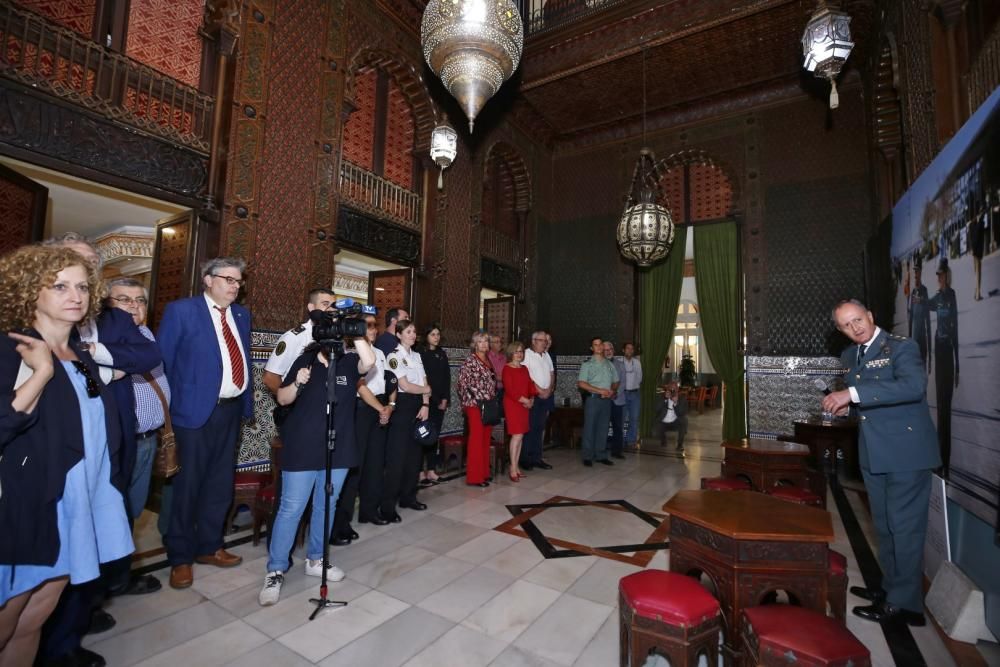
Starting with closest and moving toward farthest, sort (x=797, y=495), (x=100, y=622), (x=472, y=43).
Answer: (x=100, y=622)
(x=797, y=495)
(x=472, y=43)

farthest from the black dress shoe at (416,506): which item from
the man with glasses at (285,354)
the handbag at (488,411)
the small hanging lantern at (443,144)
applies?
the small hanging lantern at (443,144)

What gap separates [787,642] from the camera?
144cm

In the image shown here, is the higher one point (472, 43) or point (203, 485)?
point (472, 43)

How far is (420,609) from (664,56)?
24.1 ft

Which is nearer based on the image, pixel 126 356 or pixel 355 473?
pixel 126 356

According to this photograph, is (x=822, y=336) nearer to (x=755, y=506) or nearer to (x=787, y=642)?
(x=755, y=506)

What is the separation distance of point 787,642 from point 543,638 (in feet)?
3.73

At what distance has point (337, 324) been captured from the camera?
2.26 m

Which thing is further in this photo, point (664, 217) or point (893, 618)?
point (664, 217)

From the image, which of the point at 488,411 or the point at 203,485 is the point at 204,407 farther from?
the point at 488,411

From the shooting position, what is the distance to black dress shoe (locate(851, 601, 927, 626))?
94.1 inches

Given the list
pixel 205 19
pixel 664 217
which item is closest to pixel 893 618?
pixel 664 217

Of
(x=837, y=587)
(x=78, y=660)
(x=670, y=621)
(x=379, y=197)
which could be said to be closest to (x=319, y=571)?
(x=78, y=660)

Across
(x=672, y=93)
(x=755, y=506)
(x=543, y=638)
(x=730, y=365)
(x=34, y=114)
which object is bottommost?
(x=543, y=638)
